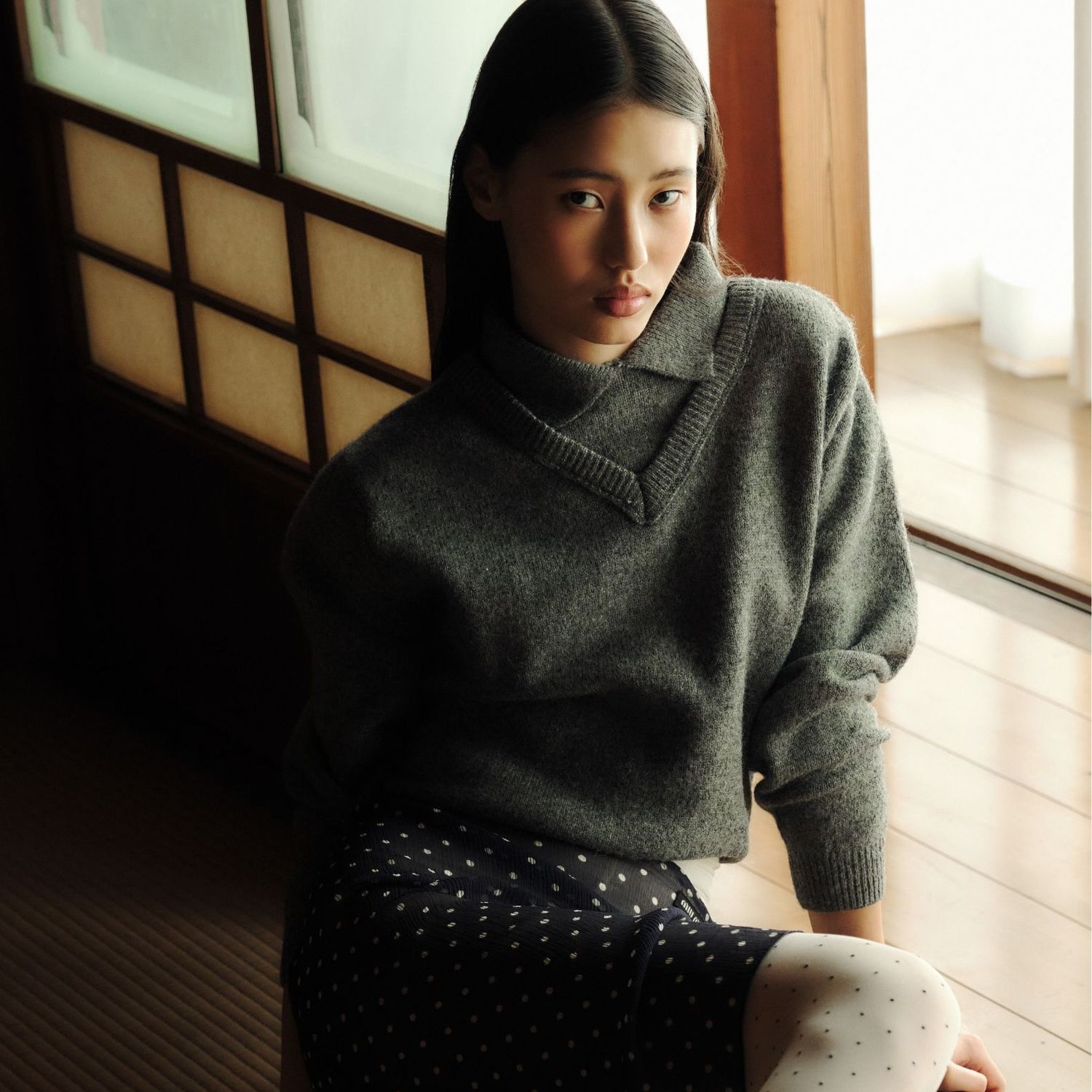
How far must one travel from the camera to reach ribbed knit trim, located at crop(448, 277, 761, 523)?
1265 mm

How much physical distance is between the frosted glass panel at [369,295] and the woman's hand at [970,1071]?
1.13 metres

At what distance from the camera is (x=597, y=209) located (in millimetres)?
1174

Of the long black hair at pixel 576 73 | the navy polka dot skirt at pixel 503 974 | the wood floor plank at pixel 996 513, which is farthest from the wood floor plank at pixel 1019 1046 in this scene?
the wood floor plank at pixel 996 513

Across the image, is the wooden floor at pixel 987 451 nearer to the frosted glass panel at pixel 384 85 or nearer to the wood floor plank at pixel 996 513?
the wood floor plank at pixel 996 513

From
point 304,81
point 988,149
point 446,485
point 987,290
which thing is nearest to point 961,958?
point 446,485

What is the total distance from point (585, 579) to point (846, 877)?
0.34 m

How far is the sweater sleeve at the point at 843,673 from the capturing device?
1.29m

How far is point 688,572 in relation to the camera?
4.21 ft

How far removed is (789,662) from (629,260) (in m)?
0.38

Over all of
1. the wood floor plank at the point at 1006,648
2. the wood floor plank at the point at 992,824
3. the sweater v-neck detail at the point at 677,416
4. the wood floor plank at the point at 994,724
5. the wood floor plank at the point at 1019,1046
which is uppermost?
the sweater v-neck detail at the point at 677,416

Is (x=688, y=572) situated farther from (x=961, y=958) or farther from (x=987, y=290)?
(x=987, y=290)

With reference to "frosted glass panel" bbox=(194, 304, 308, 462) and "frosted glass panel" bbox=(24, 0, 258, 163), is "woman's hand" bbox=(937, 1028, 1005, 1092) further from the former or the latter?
"frosted glass panel" bbox=(24, 0, 258, 163)

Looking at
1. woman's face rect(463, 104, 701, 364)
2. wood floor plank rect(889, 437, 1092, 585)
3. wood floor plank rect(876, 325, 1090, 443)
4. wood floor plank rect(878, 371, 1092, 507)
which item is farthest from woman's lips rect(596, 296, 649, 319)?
wood floor plank rect(876, 325, 1090, 443)

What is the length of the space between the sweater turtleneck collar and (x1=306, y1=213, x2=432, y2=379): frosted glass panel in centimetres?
66
